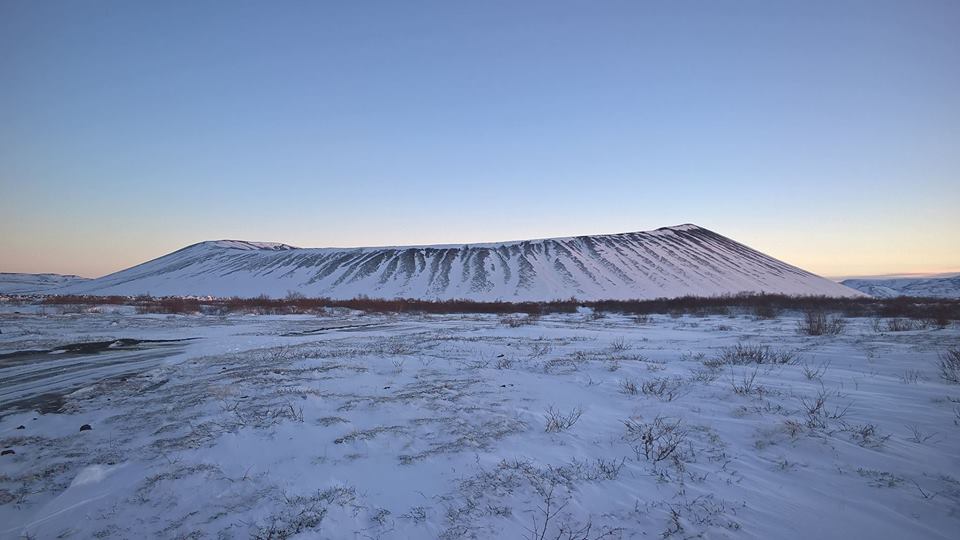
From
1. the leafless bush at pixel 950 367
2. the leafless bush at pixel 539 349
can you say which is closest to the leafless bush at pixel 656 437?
the leafless bush at pixel 950 367

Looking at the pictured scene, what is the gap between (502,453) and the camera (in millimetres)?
4516

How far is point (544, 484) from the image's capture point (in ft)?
12.5

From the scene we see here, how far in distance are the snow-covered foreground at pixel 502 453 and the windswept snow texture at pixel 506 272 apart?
50222 mm

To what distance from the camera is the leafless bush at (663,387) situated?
253 inches

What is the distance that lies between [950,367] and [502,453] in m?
7.89

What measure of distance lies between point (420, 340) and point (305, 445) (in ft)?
29.7

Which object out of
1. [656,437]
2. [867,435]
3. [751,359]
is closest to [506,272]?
[751,359]

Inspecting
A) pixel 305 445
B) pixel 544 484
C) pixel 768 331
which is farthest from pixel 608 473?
pixel 768 331

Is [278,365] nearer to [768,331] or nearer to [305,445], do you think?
[305,445]

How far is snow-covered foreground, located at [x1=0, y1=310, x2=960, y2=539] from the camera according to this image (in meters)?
3.31

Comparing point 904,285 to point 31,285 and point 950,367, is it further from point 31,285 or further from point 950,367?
point 31,285

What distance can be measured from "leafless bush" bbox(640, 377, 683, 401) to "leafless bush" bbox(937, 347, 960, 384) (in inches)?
150

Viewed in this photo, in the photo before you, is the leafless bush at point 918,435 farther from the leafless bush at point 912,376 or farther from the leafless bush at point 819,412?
the leafless bush at point 912,376

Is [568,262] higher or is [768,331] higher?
[568,262]
